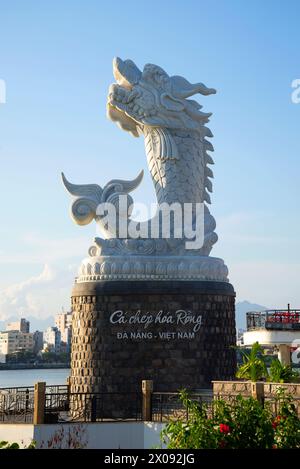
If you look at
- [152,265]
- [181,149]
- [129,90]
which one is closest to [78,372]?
[152,265]

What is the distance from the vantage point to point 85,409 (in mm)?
16344

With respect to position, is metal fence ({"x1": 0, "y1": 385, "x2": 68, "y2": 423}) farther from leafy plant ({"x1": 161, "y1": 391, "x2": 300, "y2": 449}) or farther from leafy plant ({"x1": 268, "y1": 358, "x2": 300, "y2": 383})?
leafy plant ({"x1": 161, "y1": 391, "x2": 300, "y2": 449})

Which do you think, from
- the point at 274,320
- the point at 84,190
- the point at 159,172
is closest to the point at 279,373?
the point at 159,172

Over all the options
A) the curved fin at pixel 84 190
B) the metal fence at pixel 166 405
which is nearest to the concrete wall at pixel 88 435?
the metal fence at pixel 166 405

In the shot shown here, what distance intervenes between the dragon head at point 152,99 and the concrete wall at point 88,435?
8050 millimetres

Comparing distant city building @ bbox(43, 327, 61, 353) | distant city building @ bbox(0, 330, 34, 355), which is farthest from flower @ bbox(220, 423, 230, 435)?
distant city building @ bbox(43, 327, 61, 353)

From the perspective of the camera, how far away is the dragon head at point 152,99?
1861cm

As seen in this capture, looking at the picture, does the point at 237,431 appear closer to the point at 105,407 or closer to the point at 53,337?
the point at 105,407

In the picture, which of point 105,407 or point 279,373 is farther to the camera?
point 105,407

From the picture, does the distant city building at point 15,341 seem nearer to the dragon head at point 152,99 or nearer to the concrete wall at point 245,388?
the dragon head at point 152,99

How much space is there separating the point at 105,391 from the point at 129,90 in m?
8.14

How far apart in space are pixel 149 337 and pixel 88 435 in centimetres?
307

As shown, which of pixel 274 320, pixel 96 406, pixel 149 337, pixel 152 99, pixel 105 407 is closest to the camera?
pixel 96 406

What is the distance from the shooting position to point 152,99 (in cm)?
1861
